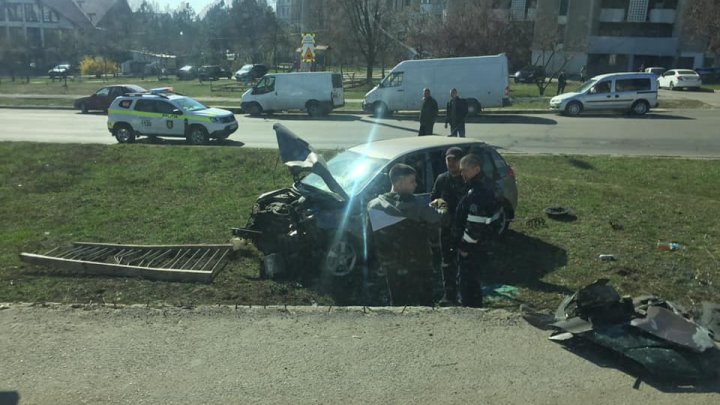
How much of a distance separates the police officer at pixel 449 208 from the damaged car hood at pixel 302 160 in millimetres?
1136

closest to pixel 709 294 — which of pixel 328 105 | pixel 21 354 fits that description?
pixel 21 354

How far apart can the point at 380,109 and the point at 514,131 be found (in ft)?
25.9

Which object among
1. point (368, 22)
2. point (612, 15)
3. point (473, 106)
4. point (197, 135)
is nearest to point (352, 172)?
point (197, 135)

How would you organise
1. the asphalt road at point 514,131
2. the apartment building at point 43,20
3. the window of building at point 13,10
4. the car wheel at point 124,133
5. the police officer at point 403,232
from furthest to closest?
the window of building at point 13,10 → the apartment building at point 43,20 → the car wheel at point 124,133 → the asphalt road at point 514,131 → the police officer at point 403,232

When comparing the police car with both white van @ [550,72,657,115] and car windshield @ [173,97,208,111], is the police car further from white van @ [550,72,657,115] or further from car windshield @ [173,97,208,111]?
white van @ [550,72,657,115]

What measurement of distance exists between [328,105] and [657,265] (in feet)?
70.4

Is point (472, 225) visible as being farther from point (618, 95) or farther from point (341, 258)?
Answer: point (618, 95)

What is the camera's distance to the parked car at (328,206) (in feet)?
20.7

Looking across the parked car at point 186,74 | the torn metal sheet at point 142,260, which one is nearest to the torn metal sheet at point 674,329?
the torn metal sheet at point 142,260

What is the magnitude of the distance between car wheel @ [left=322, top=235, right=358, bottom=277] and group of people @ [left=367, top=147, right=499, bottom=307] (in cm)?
95

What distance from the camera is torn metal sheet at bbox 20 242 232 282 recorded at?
6.18 m

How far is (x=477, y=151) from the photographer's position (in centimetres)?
753

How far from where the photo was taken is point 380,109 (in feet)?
86.3

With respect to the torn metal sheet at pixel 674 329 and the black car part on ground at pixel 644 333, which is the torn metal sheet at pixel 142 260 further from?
the torn metal sheet at pixel 674 329
